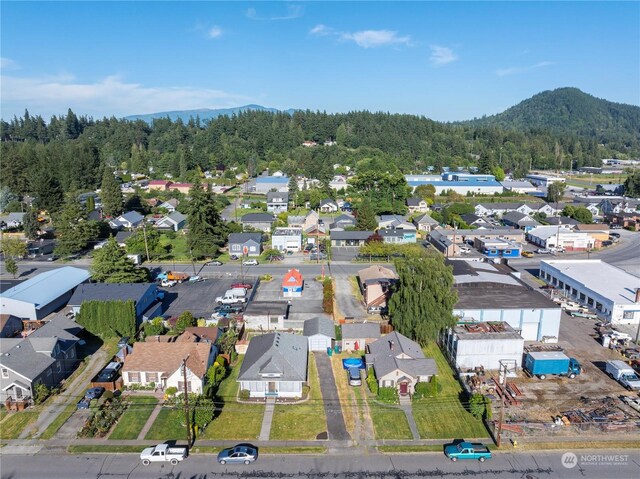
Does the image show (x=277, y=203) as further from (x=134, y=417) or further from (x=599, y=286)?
(x=134, y=417)

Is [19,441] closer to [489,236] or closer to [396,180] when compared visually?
[489,236]

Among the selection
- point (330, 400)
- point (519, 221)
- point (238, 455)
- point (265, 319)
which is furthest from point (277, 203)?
point (238, 455)

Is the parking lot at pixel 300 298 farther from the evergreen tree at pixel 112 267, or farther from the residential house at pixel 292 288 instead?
the evergreen tree at pixel 112 267

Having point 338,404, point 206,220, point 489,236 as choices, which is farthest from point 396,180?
point 338,404

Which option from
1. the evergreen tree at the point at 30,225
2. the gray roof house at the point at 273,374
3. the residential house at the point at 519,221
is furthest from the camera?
the residential house at the point at 519,221

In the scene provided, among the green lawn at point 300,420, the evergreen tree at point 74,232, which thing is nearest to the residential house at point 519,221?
the green lawn at point 300,420
